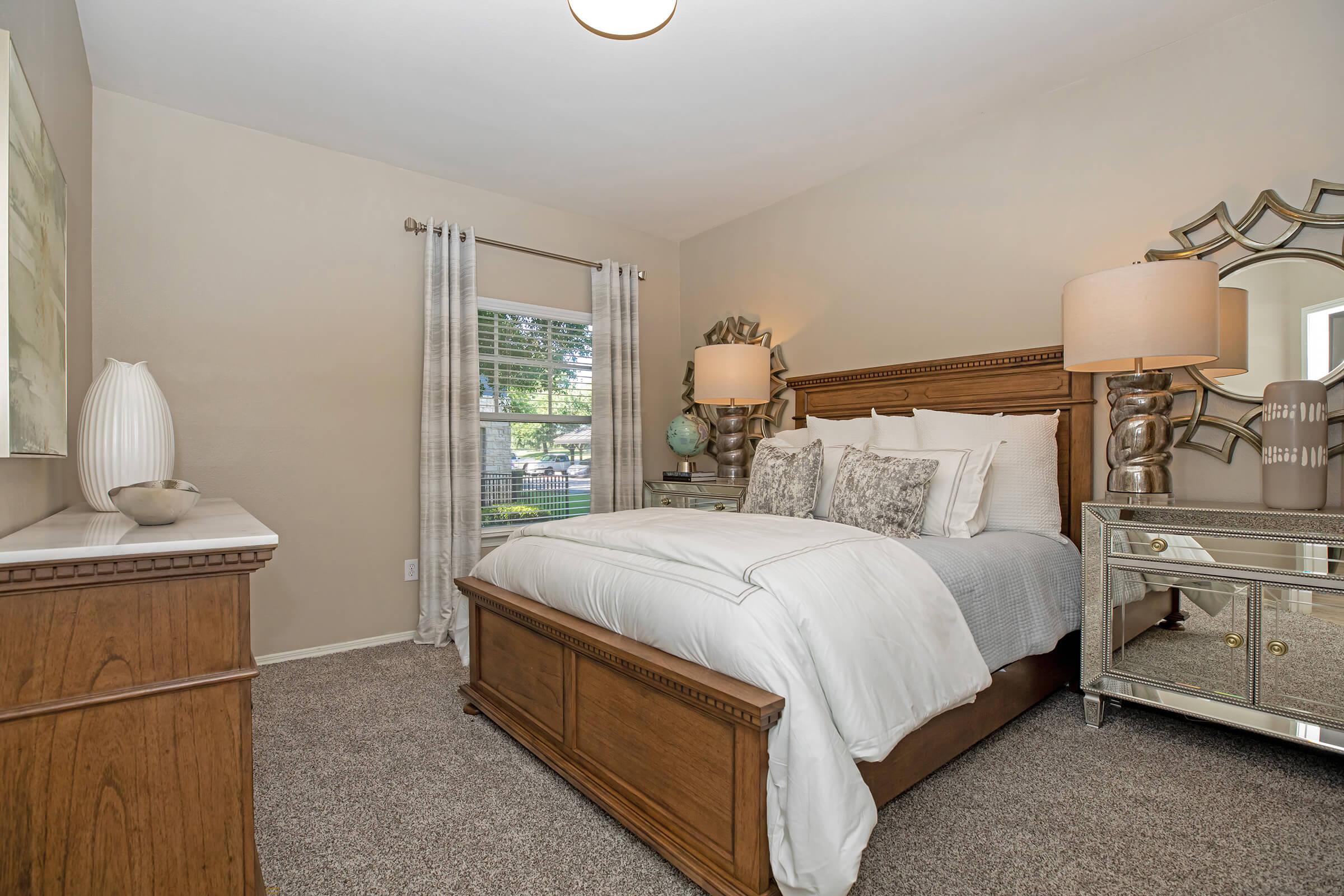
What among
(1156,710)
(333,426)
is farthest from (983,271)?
(333,426)

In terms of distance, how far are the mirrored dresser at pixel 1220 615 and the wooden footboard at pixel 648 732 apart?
5.11 feet

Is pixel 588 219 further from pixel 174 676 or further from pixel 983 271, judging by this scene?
pixel 174 676

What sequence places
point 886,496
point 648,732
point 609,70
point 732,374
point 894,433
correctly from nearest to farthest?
point 648,732
point 886,496
point 609,70
point 894,433
point 732,374

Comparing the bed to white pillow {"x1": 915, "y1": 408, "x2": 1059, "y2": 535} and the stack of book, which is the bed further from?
the stack of book

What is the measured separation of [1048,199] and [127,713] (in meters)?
3.48

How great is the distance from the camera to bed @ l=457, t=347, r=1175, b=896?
1.42m

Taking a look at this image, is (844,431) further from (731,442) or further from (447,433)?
(447,433)

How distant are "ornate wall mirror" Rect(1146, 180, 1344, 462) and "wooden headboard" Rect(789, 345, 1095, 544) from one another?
343 mm

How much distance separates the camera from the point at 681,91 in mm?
2777

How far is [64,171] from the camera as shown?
2.07m

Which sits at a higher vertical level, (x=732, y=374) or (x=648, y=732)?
(x=732, y=374)

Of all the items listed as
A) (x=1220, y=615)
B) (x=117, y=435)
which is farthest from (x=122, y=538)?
(x=1220, y=615)

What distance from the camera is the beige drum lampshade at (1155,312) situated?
2127 mm

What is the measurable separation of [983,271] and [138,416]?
3.30 metres
